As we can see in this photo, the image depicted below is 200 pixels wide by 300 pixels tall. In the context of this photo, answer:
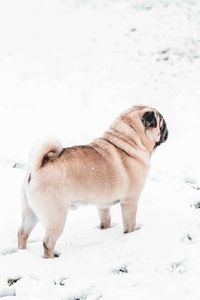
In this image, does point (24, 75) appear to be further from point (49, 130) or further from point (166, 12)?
point (166, 12)

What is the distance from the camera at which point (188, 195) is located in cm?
740

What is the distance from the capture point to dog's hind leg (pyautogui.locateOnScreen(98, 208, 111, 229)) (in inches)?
250

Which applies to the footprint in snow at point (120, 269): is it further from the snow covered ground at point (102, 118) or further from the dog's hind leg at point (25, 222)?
the dog's hind leg at point (25, 222)

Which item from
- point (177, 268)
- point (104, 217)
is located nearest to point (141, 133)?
point (104, 217)

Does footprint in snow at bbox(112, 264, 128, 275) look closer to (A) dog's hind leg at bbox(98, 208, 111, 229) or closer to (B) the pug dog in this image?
(B) the pug dog

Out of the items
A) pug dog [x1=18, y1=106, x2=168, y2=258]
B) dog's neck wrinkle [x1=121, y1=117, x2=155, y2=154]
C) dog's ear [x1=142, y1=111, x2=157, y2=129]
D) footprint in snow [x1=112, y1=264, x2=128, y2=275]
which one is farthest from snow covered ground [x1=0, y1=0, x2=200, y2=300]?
dog's ear [x1=142, y1=111, x2=157, y2=129]

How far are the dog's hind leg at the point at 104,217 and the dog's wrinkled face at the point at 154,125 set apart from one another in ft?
3.24

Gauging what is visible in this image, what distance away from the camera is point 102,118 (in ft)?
38.0

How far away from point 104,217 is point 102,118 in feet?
17.6

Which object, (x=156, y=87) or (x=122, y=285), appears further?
(x=156, y=87)

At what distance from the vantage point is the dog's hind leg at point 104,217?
250 inches

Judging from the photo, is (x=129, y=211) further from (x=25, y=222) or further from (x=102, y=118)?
(x=102, y=118)

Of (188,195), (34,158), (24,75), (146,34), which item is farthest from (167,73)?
(34,158)

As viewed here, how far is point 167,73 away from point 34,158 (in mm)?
9100
